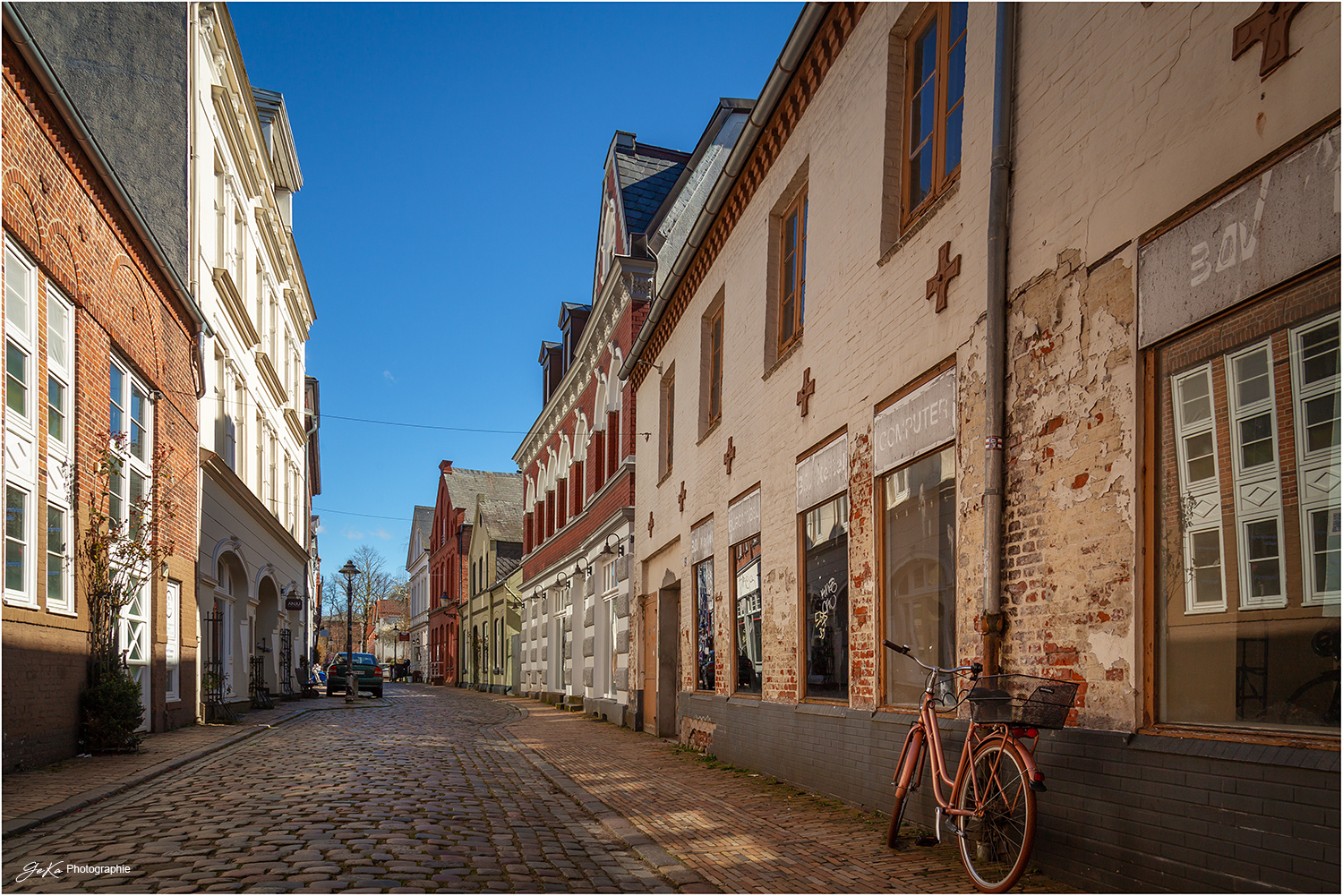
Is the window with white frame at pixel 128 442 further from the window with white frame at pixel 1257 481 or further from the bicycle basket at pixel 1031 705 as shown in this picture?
the window with white frame at pixel 1257 481

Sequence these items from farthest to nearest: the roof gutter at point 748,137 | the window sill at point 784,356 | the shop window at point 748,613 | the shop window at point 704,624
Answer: the shop window at point 704,624 < the shop window at point 748,613 < the window sill at point 784,356 < the roof gutter at point 748,137

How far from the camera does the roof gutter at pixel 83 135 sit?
33.3 ft

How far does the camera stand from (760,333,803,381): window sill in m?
10.8

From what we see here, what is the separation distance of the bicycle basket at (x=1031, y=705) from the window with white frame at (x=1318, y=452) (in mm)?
1172

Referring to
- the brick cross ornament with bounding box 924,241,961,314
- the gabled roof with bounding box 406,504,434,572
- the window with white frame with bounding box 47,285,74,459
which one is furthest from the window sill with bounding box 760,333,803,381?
the gabled roof with bounding box 406,504,434,572

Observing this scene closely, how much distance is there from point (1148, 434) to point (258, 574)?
2277cm

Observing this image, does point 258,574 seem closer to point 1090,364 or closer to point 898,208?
point 898,208

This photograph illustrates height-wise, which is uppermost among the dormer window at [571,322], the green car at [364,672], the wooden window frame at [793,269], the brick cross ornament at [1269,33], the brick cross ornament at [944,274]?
the dormer window at [571,322]

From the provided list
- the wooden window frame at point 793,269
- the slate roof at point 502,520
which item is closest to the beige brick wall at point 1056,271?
the wooden window frame at point 793,269

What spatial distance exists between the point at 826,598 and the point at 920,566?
201 cm

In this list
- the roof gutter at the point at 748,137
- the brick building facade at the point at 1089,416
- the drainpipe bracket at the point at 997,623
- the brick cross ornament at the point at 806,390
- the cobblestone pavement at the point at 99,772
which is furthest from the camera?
the brick cross ornament at the point at 806,390

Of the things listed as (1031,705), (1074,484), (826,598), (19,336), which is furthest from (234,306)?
(1031,705)

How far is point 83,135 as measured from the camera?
1186 cm

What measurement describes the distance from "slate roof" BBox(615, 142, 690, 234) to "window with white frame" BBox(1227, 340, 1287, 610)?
18.7 metres
